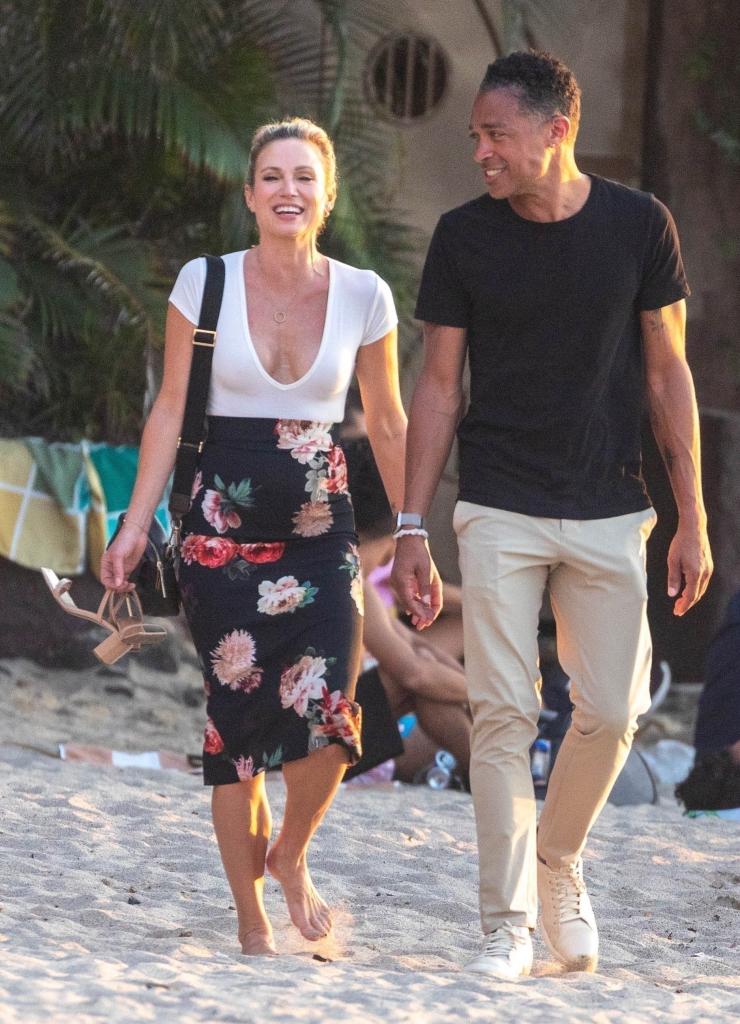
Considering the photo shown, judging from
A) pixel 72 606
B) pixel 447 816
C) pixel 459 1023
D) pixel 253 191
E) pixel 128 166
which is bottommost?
pixel 447 816

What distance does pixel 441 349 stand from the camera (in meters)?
3.60

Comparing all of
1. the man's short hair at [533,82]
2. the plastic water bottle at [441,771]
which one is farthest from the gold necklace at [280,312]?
the plastic water bottle at [441,771]

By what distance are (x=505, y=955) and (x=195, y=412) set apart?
1.31m

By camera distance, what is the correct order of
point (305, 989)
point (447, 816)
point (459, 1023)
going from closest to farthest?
point (459, 1023) < point (305, 989) < point (447, 816)

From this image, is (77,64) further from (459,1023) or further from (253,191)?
(459,1023)

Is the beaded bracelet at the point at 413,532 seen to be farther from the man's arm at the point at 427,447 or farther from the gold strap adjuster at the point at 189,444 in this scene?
the gold strap adjuster at the point at 189,444

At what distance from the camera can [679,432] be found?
3.63 m

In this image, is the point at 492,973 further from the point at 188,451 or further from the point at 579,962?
the point at 188,451

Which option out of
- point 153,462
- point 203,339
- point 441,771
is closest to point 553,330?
point 203,339

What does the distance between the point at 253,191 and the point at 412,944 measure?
1.78 metres

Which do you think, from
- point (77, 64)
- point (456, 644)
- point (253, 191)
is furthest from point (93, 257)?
point (253, 191)

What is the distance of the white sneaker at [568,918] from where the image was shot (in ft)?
11.7

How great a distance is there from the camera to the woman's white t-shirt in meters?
3.68

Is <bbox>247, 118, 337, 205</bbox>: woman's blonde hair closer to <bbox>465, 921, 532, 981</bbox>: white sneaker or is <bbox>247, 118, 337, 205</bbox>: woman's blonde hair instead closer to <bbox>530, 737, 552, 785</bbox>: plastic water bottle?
<bbox>465, 921, 532, 981</bbox>: white sneaker
